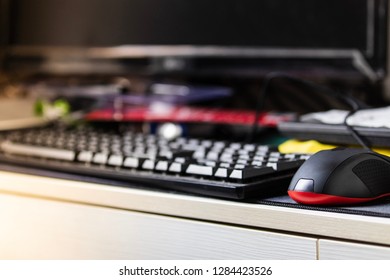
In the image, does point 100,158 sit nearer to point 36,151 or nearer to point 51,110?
point 36,151

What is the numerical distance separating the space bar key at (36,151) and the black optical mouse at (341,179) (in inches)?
12.2

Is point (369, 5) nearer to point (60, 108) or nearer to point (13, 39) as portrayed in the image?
point (60, 108)

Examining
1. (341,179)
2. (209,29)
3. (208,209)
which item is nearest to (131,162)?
(208,209)

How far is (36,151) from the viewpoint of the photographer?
28.8 inches

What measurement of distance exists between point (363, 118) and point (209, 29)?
1.16 feet

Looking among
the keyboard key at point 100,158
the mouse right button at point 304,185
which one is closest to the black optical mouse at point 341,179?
the mouse right button at point 304,185

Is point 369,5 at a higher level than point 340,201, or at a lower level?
higher

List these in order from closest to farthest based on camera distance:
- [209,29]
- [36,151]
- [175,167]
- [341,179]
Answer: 1. [341,179]
2. [175,167]
3. [36,151]
4. [209,29]

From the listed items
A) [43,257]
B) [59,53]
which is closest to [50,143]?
[43,257]

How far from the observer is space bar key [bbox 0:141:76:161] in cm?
70

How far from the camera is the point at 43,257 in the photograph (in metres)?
0.65

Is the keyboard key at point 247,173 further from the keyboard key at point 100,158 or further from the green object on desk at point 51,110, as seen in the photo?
the green object on desk at point 51,110

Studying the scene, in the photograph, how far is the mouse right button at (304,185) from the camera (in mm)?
484

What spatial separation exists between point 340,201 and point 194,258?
0.15 meters
